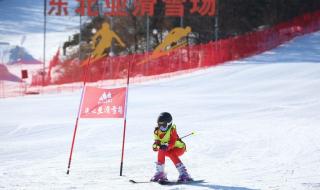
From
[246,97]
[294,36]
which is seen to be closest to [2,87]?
[246,97]

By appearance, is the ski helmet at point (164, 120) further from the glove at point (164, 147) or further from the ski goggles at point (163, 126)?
the glove at point (164, 147)

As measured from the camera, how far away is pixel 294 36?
3975 centimetres

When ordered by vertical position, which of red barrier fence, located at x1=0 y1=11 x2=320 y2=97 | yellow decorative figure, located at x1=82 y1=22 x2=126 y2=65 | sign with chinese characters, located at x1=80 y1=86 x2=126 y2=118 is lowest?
sign with chinese characters, located at x1=80 y1=86 x2=126 y2=118

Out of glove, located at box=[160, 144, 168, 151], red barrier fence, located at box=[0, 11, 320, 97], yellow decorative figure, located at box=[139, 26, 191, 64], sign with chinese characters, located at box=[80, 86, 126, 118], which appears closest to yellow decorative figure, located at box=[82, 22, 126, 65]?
red barrier fence, located at box=[0, 11, 320, 97]

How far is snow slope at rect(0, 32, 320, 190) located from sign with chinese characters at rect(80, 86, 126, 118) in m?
1.02

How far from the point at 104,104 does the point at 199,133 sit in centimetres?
586

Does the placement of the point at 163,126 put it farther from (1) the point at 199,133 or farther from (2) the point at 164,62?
(2) the point at 164,62

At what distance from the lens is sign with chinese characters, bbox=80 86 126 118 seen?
1029 cm

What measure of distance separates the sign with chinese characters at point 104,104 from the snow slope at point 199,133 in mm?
1021

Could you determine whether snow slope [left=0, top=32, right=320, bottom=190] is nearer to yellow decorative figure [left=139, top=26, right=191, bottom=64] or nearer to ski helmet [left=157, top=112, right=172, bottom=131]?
ski helmet [left=157, top=112, right=172, bottom=131]

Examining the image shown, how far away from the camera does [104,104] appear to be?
1030cm

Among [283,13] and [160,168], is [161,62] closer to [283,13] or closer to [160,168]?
[283,13]

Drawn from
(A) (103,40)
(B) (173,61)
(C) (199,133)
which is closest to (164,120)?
(C) (199,133)

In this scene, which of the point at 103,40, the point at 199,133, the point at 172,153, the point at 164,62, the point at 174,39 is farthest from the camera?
the point at 103,40
